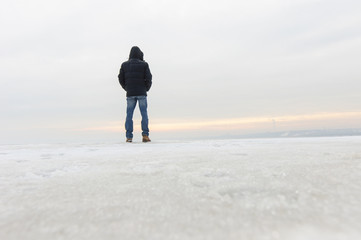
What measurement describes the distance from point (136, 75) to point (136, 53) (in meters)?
0.56

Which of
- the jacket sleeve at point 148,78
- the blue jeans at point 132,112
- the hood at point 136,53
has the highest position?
the hood at point 136,53

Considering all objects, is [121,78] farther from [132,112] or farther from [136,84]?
[132,112]

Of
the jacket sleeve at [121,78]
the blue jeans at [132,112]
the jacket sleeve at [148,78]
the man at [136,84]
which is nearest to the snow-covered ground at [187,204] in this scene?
the blue jeans at [132,112]

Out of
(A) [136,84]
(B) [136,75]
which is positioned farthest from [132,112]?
(B) [136,75]

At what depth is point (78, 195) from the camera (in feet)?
3.86

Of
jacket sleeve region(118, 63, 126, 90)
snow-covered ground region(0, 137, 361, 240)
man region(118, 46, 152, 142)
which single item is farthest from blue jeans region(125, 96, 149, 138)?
snow-covered ground region(0, 137, 361, 240)

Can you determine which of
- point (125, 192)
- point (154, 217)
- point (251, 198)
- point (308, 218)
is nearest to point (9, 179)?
point (125, 192)

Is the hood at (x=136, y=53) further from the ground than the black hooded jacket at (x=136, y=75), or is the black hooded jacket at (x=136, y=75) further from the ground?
the hood at (x=136, y=53)

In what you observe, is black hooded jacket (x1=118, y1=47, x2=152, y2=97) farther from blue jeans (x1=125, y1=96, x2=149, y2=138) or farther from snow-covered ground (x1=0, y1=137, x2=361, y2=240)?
snow-covered ground (x1=0, y1=137, x2=361, y2=240)

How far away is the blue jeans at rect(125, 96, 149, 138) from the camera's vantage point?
556 cm

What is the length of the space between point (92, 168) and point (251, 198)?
1303 mm

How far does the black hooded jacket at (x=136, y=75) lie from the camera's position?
18.4 ft

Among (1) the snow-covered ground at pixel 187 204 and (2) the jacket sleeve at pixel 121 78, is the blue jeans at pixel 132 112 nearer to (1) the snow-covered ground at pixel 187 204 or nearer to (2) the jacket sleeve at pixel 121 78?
(2) the jacket sleeve at pixel 121 78

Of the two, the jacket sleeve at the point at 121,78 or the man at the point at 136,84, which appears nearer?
the man at the point at 136,84
